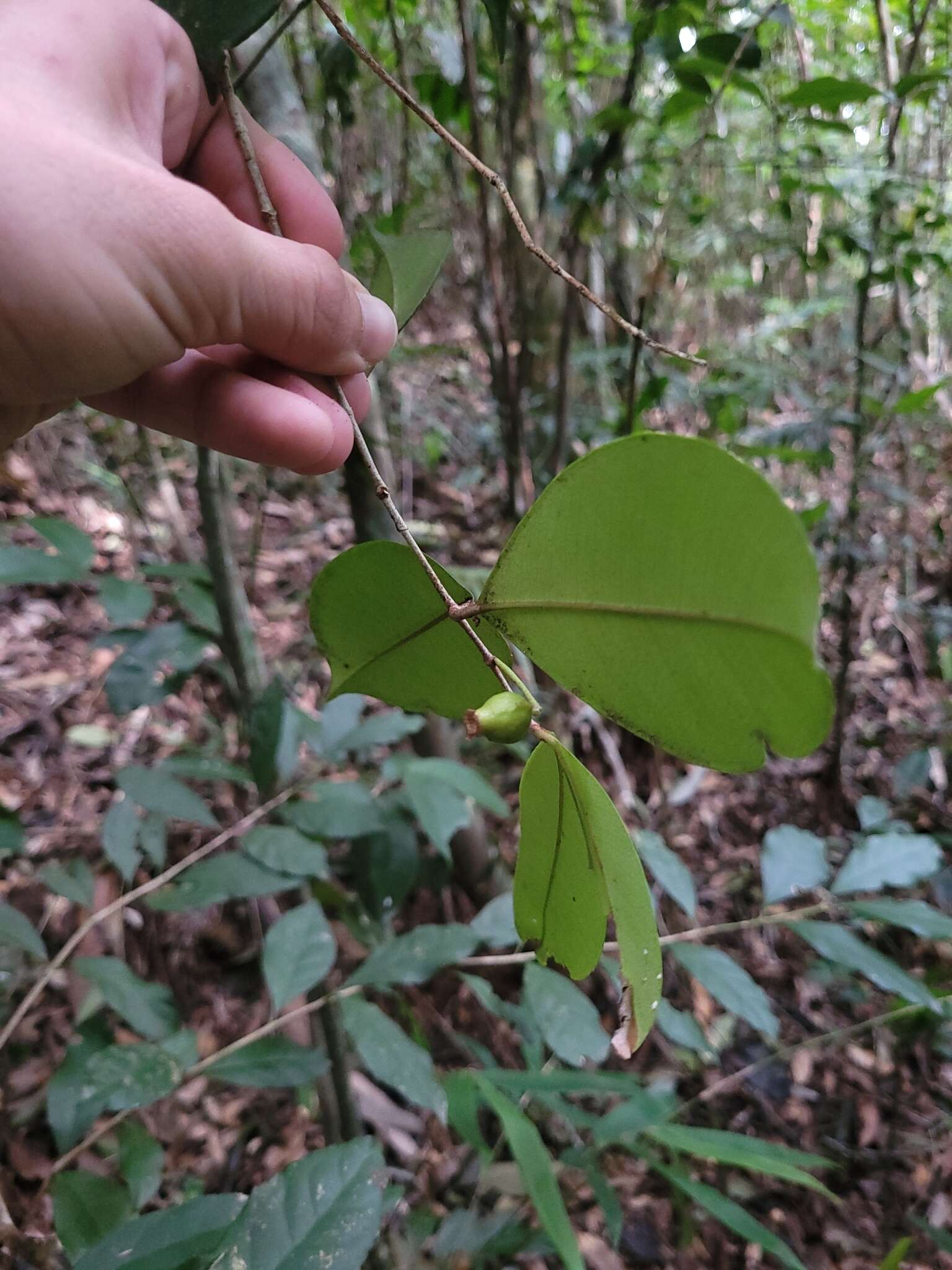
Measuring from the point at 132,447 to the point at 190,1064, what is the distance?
162 cm

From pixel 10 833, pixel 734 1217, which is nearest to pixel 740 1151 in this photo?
pixel 734 1217

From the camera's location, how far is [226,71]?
443 mm

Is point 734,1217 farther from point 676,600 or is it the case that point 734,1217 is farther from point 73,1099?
point 676,600

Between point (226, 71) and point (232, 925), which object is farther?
point (232, 925)

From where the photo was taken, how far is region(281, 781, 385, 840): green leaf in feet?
2.84

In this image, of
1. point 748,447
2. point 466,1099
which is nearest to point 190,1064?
point 466,1099

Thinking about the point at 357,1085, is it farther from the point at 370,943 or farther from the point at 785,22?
the point at 785,22

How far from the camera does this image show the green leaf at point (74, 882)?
83cm

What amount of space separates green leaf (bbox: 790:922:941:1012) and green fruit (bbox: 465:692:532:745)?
2.59ft

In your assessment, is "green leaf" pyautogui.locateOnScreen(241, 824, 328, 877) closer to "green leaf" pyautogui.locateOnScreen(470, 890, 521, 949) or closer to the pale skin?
"green leaf" pyautogui.locateOnScreen(470, 890, 521, 949)

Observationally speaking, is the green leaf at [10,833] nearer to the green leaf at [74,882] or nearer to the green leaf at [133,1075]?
the green leaf at [74,882]

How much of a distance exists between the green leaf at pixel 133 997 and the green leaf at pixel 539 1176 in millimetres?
337

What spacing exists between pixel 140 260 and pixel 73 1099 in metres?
0.71

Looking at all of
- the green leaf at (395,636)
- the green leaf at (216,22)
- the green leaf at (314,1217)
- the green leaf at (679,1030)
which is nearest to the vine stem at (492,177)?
the green leaf at (216,22)
